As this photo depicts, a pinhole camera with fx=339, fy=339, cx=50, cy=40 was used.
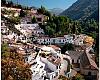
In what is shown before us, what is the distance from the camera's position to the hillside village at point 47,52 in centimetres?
735

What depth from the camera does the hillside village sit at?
7348mm

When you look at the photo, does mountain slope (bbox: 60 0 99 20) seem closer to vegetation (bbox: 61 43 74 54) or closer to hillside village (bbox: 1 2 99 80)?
hillside village (bbox: 1 2 99 80)

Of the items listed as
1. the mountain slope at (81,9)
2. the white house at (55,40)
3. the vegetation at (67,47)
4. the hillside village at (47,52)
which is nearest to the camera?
the hillside village at (47,52)

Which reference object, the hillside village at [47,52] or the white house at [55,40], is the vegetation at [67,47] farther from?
the white house at [55,40]

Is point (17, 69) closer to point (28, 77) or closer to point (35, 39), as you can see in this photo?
point (28, 77)

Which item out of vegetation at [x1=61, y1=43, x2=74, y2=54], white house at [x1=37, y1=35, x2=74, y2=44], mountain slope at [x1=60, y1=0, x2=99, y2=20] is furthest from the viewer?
mountain slope at [x1=60, y1=0, x2=99, y2=20]

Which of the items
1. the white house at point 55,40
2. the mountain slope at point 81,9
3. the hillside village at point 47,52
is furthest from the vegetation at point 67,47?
the mountain slope at point 81,9

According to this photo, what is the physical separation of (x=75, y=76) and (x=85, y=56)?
2.03m

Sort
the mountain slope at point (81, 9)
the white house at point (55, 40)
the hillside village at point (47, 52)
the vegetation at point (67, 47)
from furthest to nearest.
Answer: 1. the mountain slope at point (81, 9)
2. the white house at point (55, 40)
3. the vegetation at point (67, 47)
4. the hillside village at point (47, 52)

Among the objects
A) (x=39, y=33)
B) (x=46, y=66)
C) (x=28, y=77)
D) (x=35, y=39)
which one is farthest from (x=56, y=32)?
(x=28, y=77)

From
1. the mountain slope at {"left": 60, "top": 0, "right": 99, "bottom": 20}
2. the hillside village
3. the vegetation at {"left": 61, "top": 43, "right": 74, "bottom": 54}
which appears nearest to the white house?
the hillside village

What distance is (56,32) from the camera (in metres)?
13.0

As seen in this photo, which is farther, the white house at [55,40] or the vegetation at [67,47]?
the white house at [55,40]

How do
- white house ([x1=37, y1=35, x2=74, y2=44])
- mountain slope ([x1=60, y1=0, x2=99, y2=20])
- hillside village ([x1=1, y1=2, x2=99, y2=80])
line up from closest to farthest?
hillside village ([x1=1, y1=2, x2=99, y2=80])
white house ([x1=37, y1=35, x2=74, y2=44])
mountain slope ([x1=60, y1=0, x2=99, y2=20])
